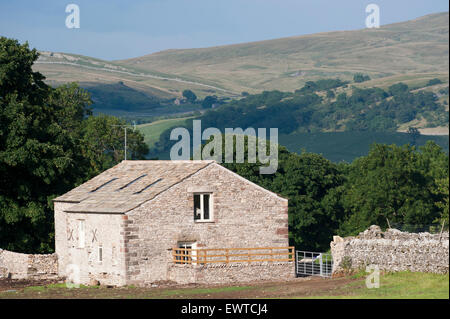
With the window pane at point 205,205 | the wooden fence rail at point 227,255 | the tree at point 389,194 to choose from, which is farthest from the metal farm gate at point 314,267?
the tree at point 389,194

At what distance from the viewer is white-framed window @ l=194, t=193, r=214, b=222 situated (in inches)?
1778

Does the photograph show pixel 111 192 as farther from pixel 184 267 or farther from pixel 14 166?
pixel 14 166

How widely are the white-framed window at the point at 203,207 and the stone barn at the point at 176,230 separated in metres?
0.05

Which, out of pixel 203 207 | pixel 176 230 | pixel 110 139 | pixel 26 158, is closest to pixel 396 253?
pixel 203 207

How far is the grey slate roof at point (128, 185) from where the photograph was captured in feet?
145

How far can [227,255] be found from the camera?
43000 millimetres

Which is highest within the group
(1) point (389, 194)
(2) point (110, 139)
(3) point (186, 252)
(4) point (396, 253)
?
(2) point (110, 139)

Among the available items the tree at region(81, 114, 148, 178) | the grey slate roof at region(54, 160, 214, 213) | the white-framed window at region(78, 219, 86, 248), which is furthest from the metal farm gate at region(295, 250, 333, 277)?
the tree at region(81, 114, 148, 178)

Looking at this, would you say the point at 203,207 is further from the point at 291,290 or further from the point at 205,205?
the point at 291,290

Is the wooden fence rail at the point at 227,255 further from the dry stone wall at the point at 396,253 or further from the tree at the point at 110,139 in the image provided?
the tree at the point at 110,139

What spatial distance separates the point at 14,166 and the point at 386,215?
40.1 metres

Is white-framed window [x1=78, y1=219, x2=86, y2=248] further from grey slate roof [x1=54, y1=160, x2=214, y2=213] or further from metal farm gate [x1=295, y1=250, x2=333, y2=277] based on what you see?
metal farm gate [x1=295, y1=250, x2=333, y2=277]

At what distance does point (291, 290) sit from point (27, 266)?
1799 cm
